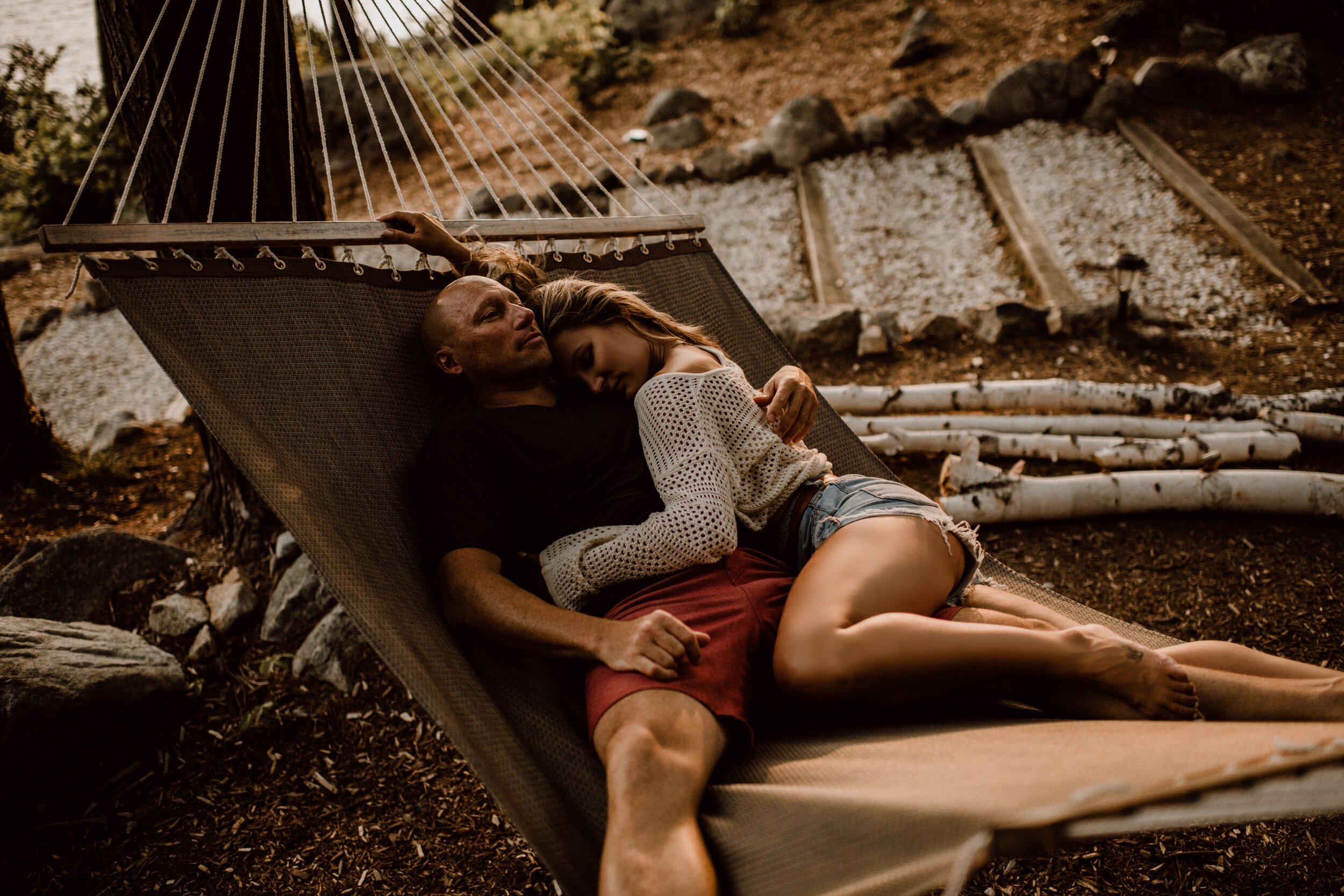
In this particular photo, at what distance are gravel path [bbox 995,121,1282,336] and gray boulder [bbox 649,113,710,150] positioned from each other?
96.1 inches

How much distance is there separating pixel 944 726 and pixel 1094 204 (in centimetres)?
479

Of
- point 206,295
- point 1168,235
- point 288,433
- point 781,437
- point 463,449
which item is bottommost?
point 1168,235

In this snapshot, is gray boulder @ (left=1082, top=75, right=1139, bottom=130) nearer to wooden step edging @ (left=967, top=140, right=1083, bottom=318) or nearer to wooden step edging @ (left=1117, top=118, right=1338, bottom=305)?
wooden step edging @ (left=1117, top=118, right=1338, bottom=305)

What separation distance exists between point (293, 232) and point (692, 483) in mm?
904

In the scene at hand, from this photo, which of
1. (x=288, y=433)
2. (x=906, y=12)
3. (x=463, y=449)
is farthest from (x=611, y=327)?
(x=906, y=12)

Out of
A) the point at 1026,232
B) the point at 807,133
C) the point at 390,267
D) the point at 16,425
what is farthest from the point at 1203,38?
the point at 16,425

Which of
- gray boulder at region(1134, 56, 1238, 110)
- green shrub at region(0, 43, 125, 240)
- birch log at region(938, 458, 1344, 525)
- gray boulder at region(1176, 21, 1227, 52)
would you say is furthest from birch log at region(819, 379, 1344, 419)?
green shrub at region(0, 43, 125, 240)

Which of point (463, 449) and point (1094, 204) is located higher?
point (463, 449)

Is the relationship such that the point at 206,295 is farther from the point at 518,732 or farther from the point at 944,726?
the point at 944,726

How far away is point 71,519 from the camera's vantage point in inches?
99.7

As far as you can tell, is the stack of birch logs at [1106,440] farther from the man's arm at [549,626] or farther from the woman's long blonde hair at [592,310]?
the man's arm at [549,626]

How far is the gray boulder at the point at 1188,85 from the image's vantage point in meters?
5.39

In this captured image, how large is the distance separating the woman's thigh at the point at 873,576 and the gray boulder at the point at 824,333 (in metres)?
2.36

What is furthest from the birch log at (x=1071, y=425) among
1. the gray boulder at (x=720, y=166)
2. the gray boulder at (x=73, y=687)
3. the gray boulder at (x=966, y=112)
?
the gray boulder at (x=966, y=112)
